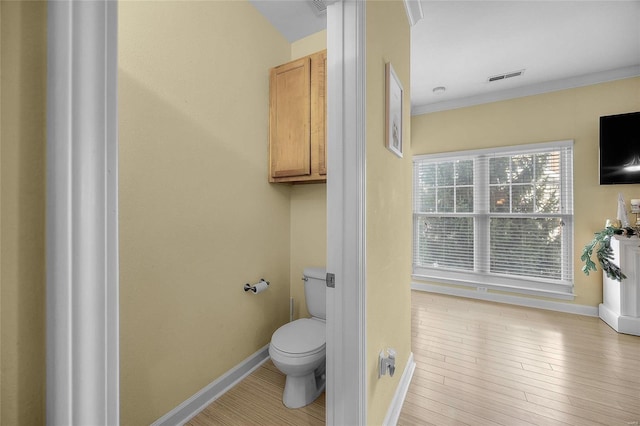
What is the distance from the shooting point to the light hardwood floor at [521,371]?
1623mm

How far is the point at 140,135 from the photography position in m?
1.38

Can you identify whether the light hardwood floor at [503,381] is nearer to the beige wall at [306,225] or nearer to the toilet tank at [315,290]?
the toilet tank at [315,290]

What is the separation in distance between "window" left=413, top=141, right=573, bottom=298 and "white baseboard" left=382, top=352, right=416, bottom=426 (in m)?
2.09

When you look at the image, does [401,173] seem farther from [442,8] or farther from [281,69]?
[442,8]

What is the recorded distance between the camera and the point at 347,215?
109cm

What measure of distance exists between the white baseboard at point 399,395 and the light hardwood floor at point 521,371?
4cm

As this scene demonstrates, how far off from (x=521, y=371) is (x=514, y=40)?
2820 mm

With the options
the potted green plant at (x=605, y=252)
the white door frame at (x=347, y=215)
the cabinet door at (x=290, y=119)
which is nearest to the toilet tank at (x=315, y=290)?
the cabinet door at (x=290, y=119)

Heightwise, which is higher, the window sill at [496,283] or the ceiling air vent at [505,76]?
the ceiling air vent at [505,76]

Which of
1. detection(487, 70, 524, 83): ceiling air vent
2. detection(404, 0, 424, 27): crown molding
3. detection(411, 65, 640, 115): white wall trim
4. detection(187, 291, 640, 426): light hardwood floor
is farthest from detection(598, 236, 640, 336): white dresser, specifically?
detection(404, 0, 424, 27): crown molding

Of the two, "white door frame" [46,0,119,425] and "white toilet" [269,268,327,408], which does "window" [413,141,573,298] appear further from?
"white door frame" [46,0,119,425]

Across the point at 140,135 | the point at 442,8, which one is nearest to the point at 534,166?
the point at 442,8

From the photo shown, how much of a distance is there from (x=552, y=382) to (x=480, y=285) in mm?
1739

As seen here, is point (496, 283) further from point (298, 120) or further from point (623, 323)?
point (298, 120)
